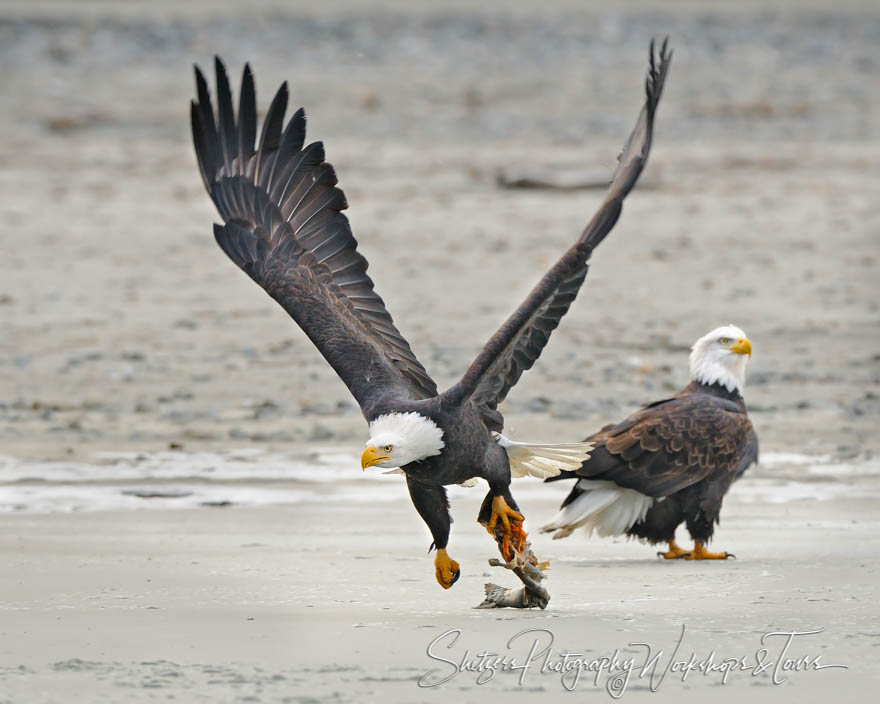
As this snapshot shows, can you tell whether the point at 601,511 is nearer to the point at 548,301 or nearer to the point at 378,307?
the point at 548,301

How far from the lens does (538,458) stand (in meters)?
5.94

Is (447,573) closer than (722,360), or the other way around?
(447,573)

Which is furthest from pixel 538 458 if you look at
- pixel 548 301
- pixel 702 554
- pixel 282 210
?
pixel 282 210

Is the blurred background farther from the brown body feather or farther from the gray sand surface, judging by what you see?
the brown body feather

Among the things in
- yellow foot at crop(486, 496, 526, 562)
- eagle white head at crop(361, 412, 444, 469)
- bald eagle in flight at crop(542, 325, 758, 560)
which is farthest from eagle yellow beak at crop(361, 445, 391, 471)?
bald eagle in flight at crop(542, 325, 758, 560)

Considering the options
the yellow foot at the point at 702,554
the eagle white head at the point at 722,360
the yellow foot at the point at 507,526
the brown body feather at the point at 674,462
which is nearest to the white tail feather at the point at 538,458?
the yellow foot at the point at 507,526

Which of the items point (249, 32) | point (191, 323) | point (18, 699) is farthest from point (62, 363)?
point (249, 32)

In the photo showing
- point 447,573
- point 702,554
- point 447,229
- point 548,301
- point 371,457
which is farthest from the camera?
point 447,229

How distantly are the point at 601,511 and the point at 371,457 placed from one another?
1363 mm

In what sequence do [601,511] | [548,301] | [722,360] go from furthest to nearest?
1. [722,360]
2. [601,511]
3. [548,301]

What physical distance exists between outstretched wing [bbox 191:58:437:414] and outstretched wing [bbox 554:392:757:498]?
0.78 m

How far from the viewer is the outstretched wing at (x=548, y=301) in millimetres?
5586

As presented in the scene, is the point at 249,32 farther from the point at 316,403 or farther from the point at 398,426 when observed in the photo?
the point at 398,426

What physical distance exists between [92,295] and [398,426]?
6.46 metres
